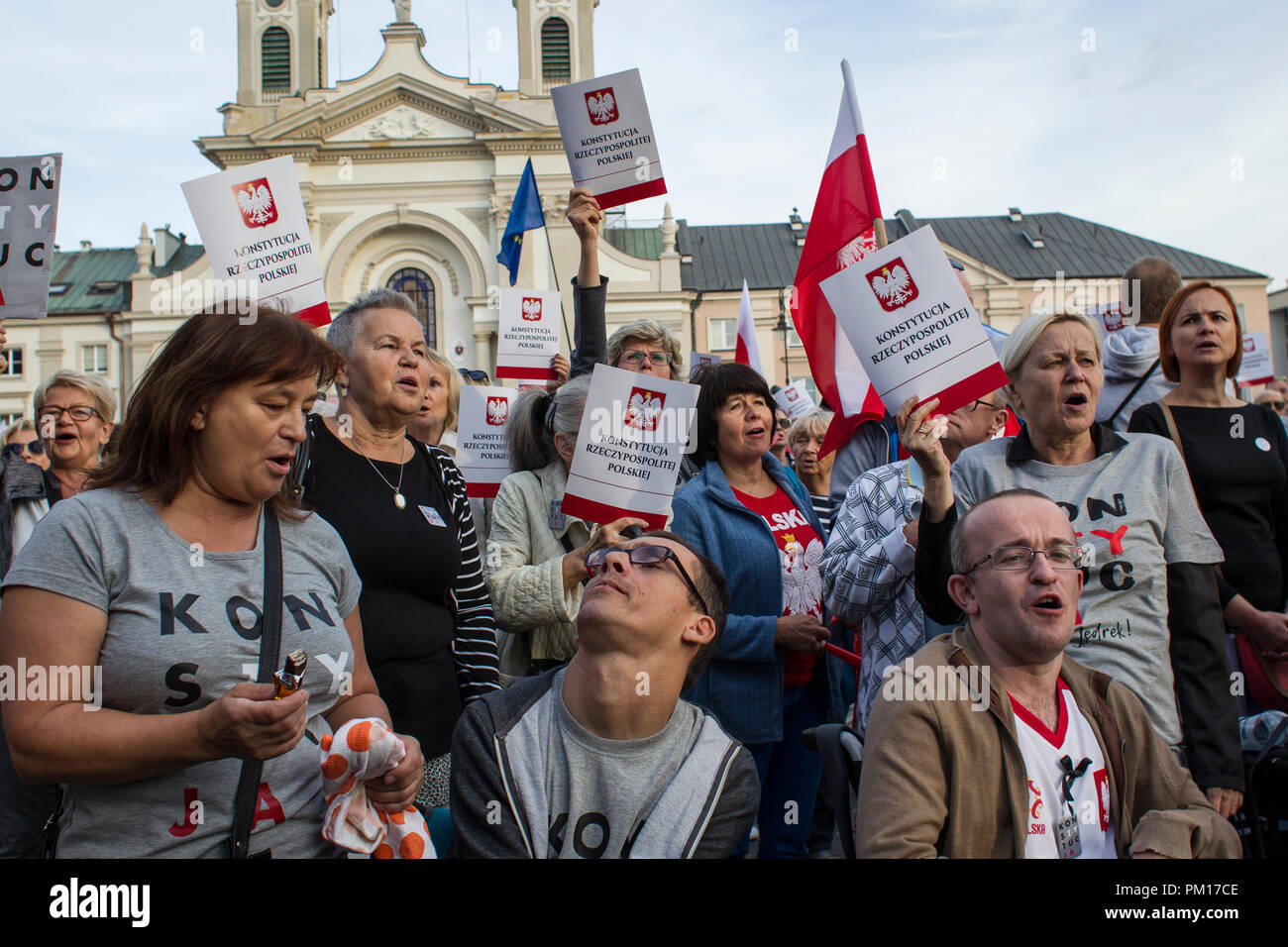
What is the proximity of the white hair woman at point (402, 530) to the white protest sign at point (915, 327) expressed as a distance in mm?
1403

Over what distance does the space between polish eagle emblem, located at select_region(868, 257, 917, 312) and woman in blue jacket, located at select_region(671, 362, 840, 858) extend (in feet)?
2.95

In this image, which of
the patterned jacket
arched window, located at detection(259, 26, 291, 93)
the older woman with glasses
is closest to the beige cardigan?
the patterned jacket

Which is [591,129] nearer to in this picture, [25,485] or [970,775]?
[25,485]

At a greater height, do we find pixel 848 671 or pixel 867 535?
pixel 867 535

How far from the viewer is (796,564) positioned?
4082 millimetres

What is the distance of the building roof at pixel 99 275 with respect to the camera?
138ft

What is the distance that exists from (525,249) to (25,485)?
33.1 m

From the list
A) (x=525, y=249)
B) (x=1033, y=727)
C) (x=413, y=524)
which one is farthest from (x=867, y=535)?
(x=525, y=249)

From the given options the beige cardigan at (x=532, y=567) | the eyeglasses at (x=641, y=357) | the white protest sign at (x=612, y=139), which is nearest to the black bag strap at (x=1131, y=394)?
the eyeglasses at (x=641, y=357)

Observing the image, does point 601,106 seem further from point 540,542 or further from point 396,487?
point 396,487

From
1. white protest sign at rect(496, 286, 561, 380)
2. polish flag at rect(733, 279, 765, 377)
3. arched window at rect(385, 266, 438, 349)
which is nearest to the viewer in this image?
polish flag at rect(733, 279, 765, 377)

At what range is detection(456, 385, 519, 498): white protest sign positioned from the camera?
21.0ft

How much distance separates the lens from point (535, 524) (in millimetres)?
4035

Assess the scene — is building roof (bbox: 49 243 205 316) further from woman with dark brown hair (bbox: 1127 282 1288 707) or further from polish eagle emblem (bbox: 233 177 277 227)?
woman with dark brown hair (bbox: 1127 282 1288 707)
